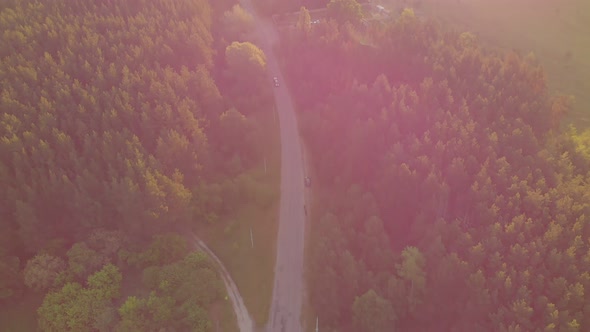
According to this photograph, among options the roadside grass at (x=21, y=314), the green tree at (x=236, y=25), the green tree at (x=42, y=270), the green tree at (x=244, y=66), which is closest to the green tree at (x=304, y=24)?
the green tree at (x=236, y=25)

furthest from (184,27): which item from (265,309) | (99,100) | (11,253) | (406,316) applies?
(406,316)

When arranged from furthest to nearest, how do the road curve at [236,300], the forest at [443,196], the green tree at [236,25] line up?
the green tree at [236,25] → the road curve at [236,300] → the forest at [443,196]

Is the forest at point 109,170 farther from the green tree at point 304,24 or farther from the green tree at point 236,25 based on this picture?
the green tree at point 304,24

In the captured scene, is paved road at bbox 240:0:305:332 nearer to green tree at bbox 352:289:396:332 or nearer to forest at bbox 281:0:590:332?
forest at bbox 281:0:590:332

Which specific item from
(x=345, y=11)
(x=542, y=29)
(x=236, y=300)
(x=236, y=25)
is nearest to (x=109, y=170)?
(x=236, y=300)

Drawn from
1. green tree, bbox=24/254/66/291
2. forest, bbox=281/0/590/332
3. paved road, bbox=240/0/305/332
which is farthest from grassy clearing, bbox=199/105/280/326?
green tree, bbox=24/254/66/291

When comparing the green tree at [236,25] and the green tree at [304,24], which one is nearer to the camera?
the green tree at [304,24]

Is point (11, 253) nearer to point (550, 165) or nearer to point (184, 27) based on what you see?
point (184, 27)
